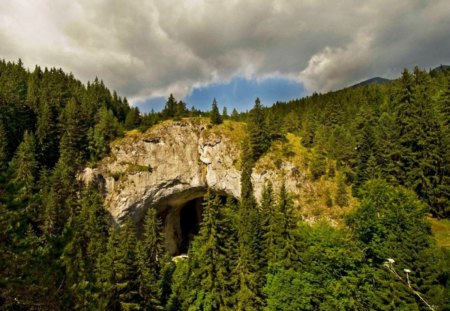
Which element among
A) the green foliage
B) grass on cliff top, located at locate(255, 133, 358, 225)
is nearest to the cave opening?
grass on cliff top, located at locate(255, 133, 358, 225)

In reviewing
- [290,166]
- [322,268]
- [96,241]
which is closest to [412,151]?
[290,166]

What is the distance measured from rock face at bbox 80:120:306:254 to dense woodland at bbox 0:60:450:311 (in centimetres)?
351

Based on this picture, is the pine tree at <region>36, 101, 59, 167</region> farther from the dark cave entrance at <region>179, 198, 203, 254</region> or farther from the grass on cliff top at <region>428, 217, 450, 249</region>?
the grass on cliff top at <region>428, 217, 450, 249</region>

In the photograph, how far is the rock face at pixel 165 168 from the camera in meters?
62.2

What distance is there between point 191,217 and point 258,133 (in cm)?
3027

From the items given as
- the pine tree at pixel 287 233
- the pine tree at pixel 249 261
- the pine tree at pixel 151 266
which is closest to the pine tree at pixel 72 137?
the pine tree at pixel 151 266

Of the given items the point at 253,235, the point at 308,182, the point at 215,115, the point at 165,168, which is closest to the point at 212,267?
the point at 253,235

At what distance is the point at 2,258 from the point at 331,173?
49407 millimetres

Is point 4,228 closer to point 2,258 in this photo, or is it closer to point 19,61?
point 2,258

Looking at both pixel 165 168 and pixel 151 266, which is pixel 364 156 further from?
pixel 151 266

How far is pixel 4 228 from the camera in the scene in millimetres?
14195

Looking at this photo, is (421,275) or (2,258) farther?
(421,275)

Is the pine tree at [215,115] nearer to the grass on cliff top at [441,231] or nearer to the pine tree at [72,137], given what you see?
the pine tree at [72,137]

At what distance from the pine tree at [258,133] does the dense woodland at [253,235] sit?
0.68 feet
